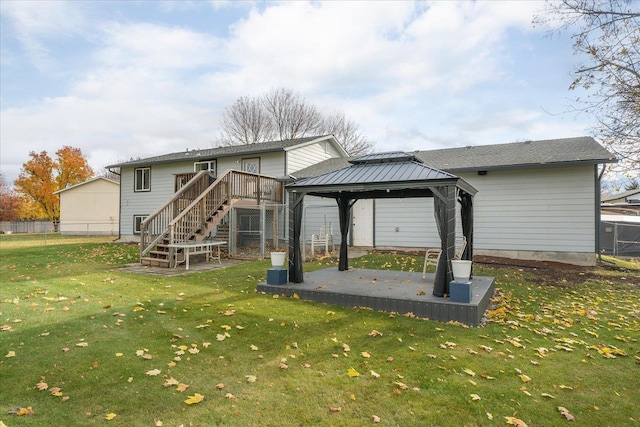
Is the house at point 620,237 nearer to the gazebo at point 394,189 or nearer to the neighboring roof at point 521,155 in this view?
the neighboring roof at point 521,155

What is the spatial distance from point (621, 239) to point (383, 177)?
16.9 meters

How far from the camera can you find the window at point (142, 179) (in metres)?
19.7

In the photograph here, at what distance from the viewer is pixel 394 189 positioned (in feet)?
22.2

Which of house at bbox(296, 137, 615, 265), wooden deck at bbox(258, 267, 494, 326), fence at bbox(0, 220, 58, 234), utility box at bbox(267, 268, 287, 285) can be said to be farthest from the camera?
fence at bbox(0, 220, 58, 234)

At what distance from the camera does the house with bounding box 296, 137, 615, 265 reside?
1141 cm

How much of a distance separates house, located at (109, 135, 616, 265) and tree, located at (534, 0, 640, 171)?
1593 millimetres

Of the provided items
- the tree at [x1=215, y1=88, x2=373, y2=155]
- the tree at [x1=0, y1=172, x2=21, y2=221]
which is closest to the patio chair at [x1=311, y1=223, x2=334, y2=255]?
the tree at [x1=215, y1=88, x2=373, y2=155]

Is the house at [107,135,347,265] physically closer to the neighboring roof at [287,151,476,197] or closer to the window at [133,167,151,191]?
the window at [133,167,151,191]

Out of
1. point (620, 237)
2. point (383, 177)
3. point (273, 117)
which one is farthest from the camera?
point (273, 117)

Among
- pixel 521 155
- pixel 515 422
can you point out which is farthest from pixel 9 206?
pixel 515 422

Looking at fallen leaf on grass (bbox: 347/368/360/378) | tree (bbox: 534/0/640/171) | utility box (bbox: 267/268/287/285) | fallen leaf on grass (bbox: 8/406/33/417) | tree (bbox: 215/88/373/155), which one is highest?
tree (bbox: 215/88/373/155)

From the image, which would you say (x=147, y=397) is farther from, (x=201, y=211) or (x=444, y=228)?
(x=201, y=211)

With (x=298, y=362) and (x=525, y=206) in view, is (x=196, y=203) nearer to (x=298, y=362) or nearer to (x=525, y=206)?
(x=298, y=362)

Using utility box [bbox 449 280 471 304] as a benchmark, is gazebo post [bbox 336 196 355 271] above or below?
above
